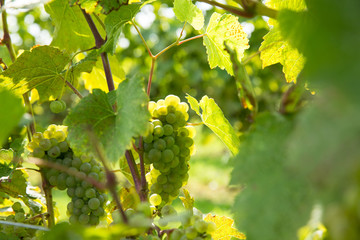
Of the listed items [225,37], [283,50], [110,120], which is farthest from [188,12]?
[110,120]

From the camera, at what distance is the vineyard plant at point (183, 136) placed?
0.27m

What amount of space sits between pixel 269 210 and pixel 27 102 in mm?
630

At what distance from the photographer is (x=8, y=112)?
1.28 feet

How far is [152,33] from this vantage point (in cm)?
453

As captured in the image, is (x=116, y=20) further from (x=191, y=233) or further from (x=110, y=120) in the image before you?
(x=191, y=233)

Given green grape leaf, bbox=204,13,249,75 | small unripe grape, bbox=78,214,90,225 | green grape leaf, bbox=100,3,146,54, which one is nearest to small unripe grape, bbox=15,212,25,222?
small unripe grape, bbox=78,214,90,225

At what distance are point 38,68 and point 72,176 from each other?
0.21 metres

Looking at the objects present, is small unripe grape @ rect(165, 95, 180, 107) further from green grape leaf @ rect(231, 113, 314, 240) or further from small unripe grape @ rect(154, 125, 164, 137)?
green grape leaf @ rect(231, 113, 314, 240)

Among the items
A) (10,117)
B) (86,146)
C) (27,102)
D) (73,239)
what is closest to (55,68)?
(27,102)

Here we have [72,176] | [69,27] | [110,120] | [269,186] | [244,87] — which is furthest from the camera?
[69,27]

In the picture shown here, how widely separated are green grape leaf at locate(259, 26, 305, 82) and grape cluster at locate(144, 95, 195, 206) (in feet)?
0.65

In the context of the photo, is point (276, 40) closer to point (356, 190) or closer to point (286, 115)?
point (286, 115)

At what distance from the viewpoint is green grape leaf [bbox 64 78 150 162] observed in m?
0.51

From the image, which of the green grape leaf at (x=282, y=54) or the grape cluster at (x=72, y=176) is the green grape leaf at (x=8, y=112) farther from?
the green grape leaf at (x=282, y=54)
